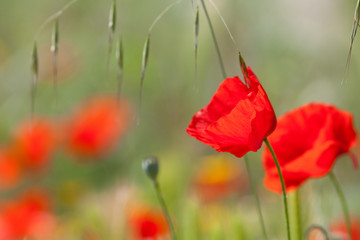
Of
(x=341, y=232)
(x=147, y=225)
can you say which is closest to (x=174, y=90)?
(x=147, y=225)

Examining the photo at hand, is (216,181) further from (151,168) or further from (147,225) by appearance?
(151,168)

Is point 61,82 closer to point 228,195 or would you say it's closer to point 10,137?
point 10,137

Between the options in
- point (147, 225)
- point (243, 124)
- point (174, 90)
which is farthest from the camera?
point (174, 90)

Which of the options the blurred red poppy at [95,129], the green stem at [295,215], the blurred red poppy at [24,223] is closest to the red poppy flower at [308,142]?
the green stem at [295,215]

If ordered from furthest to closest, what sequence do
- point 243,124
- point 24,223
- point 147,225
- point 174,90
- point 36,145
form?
point 174,90
point 36,145
point 24,223
point 147,225
point 243,124

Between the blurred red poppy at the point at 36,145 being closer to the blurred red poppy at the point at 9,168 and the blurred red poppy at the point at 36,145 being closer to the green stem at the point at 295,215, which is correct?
the blurred red poppy at the point at 9,168

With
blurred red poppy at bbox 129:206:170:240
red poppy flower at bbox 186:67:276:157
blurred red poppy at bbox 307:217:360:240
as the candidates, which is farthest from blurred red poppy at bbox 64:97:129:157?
red poppy flower at bbox 186:67:276:157
